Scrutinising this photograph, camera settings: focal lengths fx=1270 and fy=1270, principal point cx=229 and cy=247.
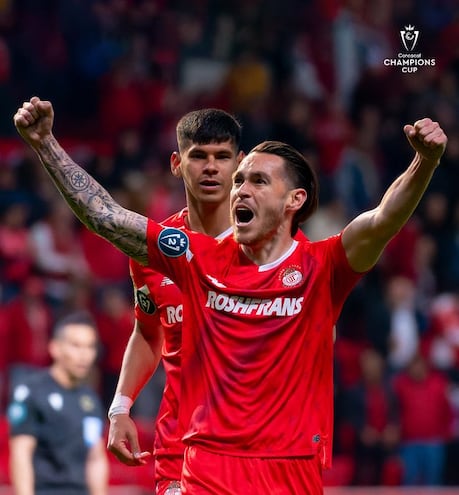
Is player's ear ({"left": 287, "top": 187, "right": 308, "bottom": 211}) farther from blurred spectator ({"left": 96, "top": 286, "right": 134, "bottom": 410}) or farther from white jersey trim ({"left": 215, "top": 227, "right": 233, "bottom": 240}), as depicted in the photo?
blurred spectator ({"left": 96, "top": 286, "right": 134, "bottom": 410})

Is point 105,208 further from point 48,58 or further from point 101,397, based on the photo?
point 48,58

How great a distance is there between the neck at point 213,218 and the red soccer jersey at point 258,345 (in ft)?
2.63

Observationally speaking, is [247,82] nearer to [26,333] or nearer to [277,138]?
[277,138]

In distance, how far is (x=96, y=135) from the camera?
46.1 feet

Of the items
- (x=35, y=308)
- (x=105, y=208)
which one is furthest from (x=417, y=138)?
(x=35, y=308)

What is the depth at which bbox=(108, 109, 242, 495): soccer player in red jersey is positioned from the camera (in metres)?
5.22

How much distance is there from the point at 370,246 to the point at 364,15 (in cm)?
1191

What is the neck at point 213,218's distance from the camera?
5484 mm

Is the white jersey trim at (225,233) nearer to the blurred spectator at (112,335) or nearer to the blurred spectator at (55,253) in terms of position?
the blurred spectator at (112,335)

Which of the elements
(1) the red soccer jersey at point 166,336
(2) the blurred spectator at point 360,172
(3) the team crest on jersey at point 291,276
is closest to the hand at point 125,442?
(1) the red soccer jersey at point 166,336

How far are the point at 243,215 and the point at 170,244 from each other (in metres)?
0.29

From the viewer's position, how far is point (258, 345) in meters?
4.50

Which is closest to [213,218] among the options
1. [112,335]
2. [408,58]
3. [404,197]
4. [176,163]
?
[176,163]

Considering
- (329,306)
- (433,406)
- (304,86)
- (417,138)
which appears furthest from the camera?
(304,86)
